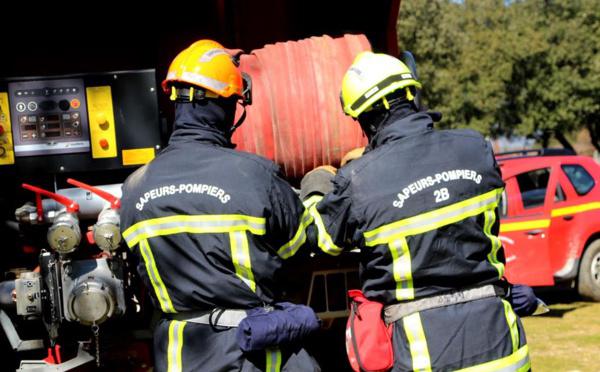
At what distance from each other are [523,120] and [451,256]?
26682 mm

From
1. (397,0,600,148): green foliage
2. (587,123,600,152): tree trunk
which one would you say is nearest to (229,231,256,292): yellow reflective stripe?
(397,0,600,148): green foliage

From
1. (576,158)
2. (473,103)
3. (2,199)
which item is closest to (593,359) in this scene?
(576,158)

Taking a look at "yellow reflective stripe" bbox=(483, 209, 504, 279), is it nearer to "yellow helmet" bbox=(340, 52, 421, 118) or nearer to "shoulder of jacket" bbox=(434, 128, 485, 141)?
"shoulder of jacket" bbox=(434, 128, 485, 141)

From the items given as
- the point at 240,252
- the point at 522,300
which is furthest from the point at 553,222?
the point at 240,252

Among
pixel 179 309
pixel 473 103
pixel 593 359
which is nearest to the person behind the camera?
pixel 179 309

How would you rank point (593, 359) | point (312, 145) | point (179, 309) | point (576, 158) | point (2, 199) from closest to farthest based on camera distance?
1. point (179, 309)
2. point (312, 145)
3. point (2, 199)
4. point (593, 359)
5. point (576, 158)

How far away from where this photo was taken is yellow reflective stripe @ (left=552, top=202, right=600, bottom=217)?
892cm

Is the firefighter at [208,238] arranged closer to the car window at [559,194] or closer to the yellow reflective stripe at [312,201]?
the yellow reflective stripe at [312,201]

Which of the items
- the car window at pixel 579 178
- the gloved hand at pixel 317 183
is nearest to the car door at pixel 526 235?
the car window at pixel 579 178

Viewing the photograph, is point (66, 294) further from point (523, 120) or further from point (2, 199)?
point (523, 120)

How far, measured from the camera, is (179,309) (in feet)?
10.1

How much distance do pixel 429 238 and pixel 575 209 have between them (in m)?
6.52

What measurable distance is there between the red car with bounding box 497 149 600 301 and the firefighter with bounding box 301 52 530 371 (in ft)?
18.0

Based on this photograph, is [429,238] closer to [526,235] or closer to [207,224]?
[207,224]
